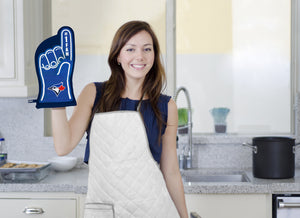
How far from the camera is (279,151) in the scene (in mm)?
2766

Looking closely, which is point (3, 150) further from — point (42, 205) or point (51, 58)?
point (51, 58)

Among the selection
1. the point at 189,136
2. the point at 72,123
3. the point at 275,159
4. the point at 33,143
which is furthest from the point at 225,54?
the point at 72,123

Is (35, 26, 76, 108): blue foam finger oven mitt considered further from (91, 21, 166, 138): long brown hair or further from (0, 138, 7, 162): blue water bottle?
(0, 138, 7, 162): blue water bottle

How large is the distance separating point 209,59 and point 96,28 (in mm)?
744

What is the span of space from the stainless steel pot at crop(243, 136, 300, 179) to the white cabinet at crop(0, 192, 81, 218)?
39.0 inches

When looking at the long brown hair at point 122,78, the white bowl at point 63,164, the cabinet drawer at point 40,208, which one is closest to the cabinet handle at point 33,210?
the cabinet drawer at point 40,208

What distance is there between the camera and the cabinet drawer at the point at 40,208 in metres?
2.63

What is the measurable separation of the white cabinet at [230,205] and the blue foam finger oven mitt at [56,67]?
1175mm

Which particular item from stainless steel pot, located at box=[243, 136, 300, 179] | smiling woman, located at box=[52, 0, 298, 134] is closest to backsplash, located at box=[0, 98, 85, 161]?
smiling woman, located at box=[52, 0, 298, 134]

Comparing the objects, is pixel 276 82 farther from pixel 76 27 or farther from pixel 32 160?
pixel 32 160

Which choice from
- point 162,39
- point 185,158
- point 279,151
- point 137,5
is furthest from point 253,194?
point 137,5

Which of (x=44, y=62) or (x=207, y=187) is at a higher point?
(x=44, y=62)

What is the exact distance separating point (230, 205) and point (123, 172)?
3.42ft

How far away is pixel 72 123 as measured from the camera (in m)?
1.82
